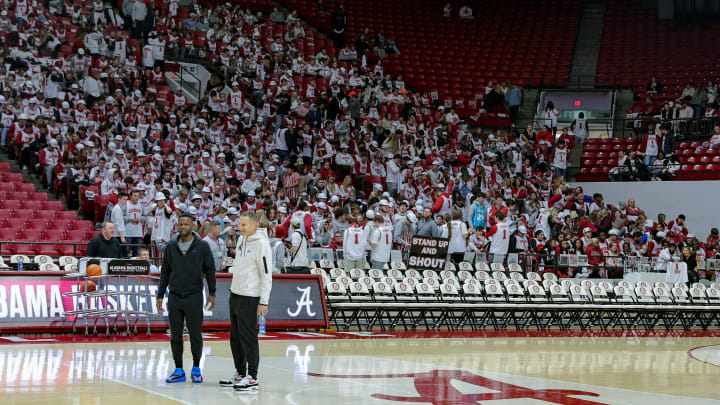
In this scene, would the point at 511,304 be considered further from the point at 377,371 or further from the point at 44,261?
the point at 44,261

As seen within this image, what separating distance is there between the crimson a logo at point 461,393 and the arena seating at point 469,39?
2588 cm

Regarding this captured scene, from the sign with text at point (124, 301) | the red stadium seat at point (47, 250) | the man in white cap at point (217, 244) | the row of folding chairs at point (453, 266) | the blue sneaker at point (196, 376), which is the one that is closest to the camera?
the blue sneaker at point (196, 376)

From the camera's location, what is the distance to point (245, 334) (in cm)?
967

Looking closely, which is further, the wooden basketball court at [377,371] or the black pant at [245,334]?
the black pant at [245,334]

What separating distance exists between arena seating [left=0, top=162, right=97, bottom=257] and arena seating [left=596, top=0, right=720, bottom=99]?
24302 mm

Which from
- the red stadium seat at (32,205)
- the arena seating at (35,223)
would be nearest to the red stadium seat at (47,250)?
the arena seating at (35,223)

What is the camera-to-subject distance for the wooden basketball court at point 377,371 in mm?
9242

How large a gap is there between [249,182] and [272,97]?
6757 mm

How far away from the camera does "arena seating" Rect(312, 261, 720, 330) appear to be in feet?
61.3

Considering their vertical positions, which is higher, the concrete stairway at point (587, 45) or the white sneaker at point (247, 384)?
the concrete stairway at point (587, 45)

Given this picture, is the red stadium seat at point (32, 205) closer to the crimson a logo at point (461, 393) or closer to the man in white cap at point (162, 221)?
the man in white cap at point (162, 221)

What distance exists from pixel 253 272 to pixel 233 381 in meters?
1.14

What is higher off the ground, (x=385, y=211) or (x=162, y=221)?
(x=385, y=211)

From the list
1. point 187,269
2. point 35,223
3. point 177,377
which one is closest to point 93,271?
point 187,269
